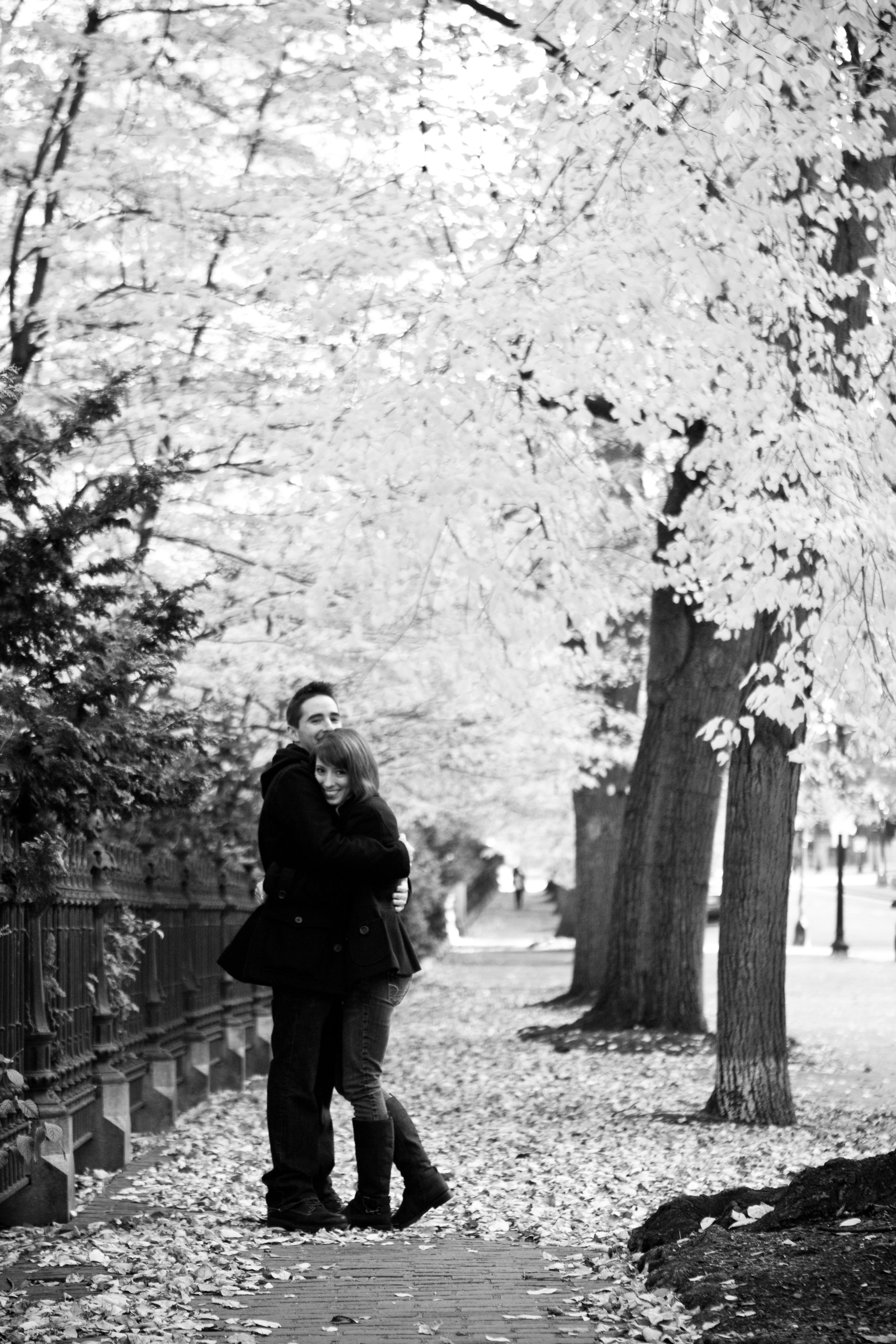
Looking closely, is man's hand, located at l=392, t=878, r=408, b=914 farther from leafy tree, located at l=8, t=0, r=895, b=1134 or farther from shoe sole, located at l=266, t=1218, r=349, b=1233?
leafy tree, located at l=8, t=0, r=895, b=1134

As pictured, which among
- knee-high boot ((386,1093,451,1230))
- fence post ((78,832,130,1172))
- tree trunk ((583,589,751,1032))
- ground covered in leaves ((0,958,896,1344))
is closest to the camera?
ground covered in leaves ((0,958,896,1344))

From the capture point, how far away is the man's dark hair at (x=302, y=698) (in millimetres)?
6773

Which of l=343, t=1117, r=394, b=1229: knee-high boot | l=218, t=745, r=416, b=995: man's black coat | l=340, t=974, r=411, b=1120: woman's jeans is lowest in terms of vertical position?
l=343, t=1117, r=394, b=1229: knee-high boot

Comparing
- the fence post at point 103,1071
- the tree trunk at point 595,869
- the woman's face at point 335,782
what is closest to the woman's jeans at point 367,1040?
the woman's face at point 335,782

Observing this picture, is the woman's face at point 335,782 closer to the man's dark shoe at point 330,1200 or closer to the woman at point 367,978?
the woman at point 367,978

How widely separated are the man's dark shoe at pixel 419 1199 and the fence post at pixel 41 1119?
1.33 m

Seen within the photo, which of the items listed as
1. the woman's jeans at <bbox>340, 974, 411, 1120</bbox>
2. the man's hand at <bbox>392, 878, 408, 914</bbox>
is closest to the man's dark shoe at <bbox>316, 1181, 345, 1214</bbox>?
the woman's jeans at <bbox>340, 974, 411, 1120</bbox>

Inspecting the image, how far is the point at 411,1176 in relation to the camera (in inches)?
257

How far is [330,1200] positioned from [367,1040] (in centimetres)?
72

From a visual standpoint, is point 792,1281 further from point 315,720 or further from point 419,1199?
point 315,720

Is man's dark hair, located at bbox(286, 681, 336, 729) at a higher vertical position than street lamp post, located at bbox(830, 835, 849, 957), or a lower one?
higher

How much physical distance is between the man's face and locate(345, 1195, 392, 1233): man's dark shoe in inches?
69.2

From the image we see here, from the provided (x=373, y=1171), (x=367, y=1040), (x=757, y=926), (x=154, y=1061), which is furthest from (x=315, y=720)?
(x=757, y=926)

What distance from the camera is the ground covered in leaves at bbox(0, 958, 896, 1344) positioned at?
16.1 feet
